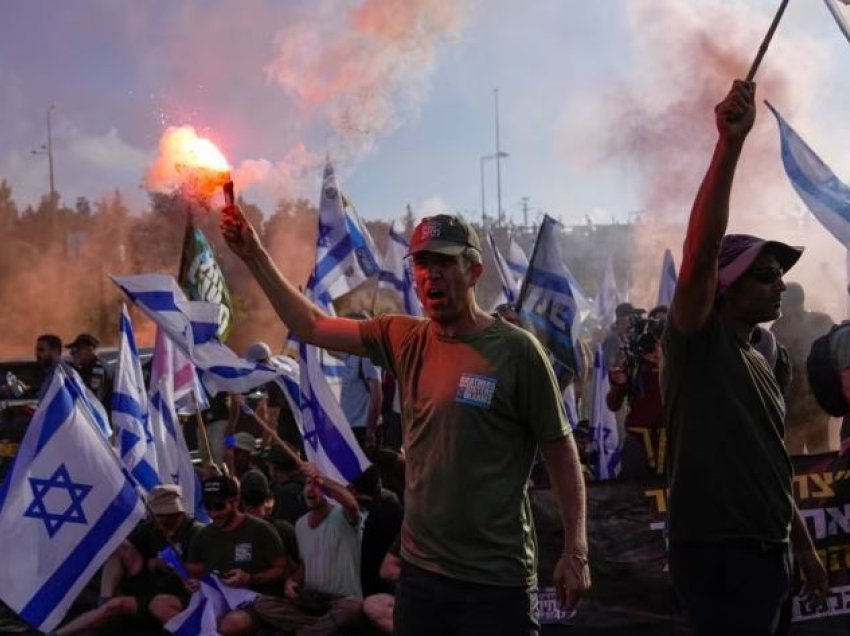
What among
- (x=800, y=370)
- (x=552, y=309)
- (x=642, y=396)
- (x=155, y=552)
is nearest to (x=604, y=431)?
(x=552, y=309)

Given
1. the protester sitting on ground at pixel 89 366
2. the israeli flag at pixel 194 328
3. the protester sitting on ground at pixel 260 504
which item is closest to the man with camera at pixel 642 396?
the protester sitting on ground at pixel 260 504

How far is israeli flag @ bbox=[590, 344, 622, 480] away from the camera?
8.88m

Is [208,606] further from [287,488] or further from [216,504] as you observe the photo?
[287,488]

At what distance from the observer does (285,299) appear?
398cm

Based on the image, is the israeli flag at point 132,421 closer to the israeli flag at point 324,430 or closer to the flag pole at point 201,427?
the flag pole at point 201,427

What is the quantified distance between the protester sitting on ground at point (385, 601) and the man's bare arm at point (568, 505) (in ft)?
11.1

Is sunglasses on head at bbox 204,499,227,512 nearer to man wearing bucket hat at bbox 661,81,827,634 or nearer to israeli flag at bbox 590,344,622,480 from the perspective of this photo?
israeli flag at bbox 590,344,622,480

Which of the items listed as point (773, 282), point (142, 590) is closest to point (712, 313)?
point (773, 282)

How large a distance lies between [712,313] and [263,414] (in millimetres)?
10497

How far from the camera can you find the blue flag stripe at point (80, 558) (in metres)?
6.49

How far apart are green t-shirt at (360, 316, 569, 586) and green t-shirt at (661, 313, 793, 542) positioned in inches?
15.2

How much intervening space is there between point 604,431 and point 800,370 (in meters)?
1.50

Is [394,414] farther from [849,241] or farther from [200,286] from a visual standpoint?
[849,241]

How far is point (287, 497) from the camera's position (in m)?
8.60
